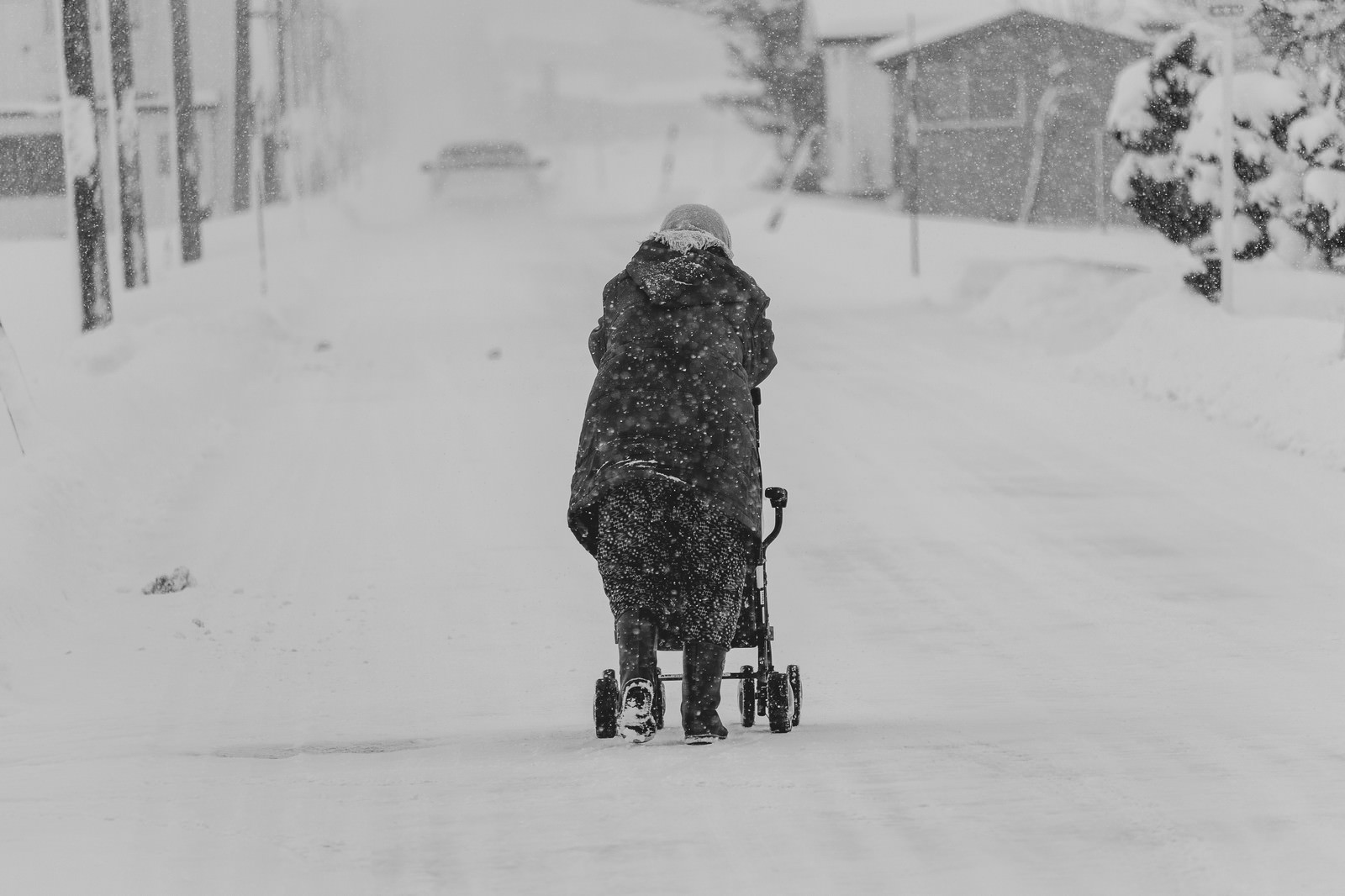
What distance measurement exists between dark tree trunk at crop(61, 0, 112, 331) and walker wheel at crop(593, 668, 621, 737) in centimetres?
1106

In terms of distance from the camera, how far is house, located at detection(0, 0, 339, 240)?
30.5 m

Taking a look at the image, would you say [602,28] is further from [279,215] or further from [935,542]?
[935,542]

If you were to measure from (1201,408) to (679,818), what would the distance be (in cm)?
841

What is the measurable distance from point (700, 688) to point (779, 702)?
0.93ft

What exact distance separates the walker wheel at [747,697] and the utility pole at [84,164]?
10.9 meters

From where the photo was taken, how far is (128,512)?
939 cm

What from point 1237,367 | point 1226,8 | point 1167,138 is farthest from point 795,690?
point 1167,138

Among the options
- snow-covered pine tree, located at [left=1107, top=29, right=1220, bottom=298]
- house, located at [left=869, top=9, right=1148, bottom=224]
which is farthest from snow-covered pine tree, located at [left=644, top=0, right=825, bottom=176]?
snow-covered pine tree, located at [left=1107, top=29, right=1220, bottom=298]

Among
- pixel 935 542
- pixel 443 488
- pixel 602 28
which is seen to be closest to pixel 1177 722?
pixel 935 542

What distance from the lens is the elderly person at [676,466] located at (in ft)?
16.8

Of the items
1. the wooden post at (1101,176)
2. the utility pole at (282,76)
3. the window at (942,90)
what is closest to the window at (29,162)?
the utility pole at (282,76)

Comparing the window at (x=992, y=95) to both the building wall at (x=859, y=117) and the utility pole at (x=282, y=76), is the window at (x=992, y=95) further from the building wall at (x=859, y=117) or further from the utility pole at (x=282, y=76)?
the utility pole at (x=282, y=76)

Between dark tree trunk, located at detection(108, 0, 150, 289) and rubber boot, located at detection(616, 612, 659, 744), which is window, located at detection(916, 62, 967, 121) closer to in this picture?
dark tree trunk, located at detection(108, 0, 150, 289)

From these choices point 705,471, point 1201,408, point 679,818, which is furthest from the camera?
point 1201,408
